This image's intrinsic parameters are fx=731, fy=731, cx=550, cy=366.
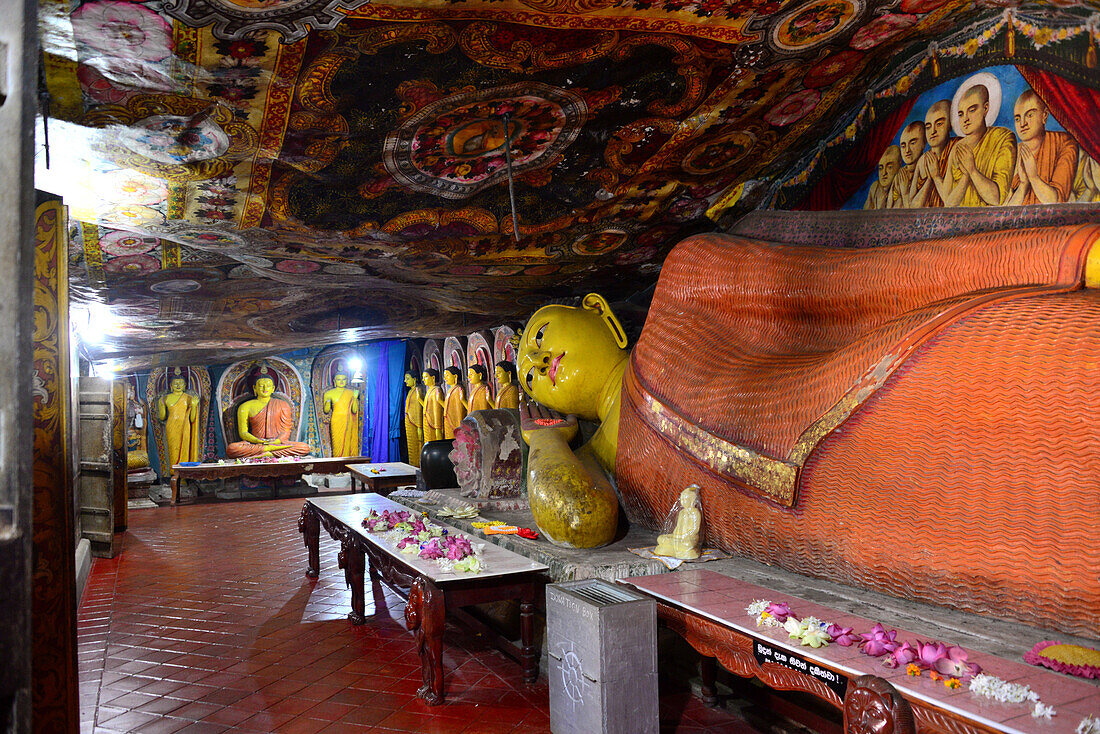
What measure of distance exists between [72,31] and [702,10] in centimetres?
258

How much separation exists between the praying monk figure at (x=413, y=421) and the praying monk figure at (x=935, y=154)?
32.2ft

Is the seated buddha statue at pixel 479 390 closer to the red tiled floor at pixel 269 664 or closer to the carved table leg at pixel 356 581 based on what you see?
the red tiled floor at pixel 269 664

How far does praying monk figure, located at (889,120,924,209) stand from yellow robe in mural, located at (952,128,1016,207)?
0.38m

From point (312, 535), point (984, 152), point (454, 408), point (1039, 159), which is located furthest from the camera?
point (454, 408)

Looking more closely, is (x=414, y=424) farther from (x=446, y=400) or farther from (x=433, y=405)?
(x=446, y=400)

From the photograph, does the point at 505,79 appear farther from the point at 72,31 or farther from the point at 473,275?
the point at 473,275

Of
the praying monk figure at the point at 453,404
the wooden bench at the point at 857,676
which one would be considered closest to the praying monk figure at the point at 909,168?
the wooden bench at the point at 857,676

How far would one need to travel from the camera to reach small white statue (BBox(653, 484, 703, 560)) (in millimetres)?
3428

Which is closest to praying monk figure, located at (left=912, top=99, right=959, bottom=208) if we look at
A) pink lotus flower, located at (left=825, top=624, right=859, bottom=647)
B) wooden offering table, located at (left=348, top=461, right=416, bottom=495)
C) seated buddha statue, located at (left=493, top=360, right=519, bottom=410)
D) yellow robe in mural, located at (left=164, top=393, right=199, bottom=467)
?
pink lotus flower, located at (left=825, top=624, right=859, bottom=647)

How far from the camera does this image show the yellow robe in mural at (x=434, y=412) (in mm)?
11805

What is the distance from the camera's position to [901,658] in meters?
2.06

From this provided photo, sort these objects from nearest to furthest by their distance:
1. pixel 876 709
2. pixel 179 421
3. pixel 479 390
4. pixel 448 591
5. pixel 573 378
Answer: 1. pixel 876 709
2. pixel 448 591
3. pixel 573 378
4. pixel 479 390
5. pixel 179 421

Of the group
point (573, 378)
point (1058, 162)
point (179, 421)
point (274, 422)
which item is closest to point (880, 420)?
point (1058, 162)

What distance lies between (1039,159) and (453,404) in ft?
29.4
